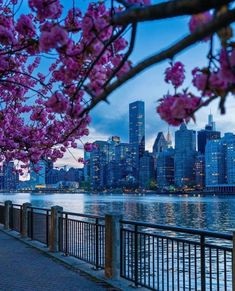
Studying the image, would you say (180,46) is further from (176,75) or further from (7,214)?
(7,214)

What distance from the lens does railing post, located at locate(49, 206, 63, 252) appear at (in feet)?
50.8

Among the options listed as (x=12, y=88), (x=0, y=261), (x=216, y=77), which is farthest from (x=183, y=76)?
(x=0, y=261)

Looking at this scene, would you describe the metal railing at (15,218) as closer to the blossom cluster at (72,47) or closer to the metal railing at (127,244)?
the metal railing at (127,244)

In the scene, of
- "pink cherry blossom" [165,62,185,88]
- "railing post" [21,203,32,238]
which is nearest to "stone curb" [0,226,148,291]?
"railing post" [21,203,32,238]

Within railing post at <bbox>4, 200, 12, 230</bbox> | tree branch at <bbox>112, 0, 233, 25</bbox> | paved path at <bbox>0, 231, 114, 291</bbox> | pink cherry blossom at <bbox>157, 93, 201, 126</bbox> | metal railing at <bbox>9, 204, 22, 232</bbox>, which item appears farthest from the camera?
railing post at <bbox>4, 200, 12, 230</bbox>

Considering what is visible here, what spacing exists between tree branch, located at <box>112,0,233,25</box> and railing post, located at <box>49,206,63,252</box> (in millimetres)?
13003

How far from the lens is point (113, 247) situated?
11.2 meters

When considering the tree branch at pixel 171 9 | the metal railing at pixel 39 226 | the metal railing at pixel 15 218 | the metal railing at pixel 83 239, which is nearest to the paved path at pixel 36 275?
the metal railing at pixel 83 239

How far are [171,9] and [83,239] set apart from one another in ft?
38.2

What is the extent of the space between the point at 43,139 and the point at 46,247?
391 cm

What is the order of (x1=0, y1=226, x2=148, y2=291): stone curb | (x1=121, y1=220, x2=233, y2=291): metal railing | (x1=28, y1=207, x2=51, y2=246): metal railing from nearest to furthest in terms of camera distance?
1. (x1=121, y1=220, x2=233, y2=291): metal railing
2. (x1=0, y1=226, x2=148, y2=291): stone curb
3. (x1=28, y1=207, x2=51, y2=246): metal railing

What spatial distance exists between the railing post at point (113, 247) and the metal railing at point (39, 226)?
5.95m

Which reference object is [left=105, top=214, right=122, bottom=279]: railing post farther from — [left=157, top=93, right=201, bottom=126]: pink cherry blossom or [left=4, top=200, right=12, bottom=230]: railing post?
[left=4, top=200, right=12, bottom=230]: railing post

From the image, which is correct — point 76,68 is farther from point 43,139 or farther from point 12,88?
point 43,139
